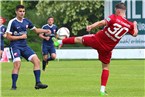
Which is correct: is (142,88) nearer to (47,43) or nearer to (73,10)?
(47,43)

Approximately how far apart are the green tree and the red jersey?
124 feet

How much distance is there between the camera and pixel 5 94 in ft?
47.1

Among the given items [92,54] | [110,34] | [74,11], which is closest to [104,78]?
[110,34]

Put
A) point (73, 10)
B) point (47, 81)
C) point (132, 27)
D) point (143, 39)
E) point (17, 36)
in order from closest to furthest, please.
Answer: point (132, 27) → point (17, 36) → point (47, 81) → point (143, 39) → point (73, 10)

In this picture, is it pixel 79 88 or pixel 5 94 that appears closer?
pixel 5 94

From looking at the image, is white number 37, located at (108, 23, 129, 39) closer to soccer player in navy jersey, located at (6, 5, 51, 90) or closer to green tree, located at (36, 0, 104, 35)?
soccer player in navy jersey, located at (6, 5, 51, 90)

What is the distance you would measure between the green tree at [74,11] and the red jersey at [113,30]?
37.8 meters

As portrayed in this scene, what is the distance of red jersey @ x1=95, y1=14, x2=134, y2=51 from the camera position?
1396 cm

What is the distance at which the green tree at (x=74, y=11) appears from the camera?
5269 centimetres

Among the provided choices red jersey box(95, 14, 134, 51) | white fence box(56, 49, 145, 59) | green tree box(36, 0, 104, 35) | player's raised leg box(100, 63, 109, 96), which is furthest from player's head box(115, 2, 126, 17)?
green tree box(36, 0, 104, 35)

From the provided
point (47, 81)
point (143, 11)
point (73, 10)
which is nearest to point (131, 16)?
point (143, 11)

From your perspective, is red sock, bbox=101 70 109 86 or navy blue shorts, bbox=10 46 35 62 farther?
navy blue shorts, bbox=10 46 35 62

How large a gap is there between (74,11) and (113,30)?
3913cm

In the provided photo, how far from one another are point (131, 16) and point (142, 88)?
85.4 ft
